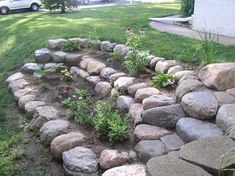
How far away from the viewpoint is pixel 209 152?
119 inches

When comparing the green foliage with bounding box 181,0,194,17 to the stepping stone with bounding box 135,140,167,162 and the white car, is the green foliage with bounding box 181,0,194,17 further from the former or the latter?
the white car

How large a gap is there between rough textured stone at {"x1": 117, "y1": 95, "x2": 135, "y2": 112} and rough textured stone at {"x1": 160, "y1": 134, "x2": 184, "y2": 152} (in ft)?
2.82

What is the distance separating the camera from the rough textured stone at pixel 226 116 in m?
3.36

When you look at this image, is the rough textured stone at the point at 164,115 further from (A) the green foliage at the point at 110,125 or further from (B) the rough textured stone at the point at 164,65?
(B) the rough textured stone at the point at 164,65

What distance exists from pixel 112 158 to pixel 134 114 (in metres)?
0.80

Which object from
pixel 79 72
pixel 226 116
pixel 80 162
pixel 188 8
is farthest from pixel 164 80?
pixel 188 8

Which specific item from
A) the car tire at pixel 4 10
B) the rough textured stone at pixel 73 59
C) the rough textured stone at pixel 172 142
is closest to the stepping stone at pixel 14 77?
the rough textured stone at pixel 73 59

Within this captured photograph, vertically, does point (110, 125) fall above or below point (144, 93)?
below

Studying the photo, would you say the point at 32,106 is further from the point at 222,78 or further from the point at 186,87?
the point at 222,78

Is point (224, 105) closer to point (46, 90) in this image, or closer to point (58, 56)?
point (46, 90)

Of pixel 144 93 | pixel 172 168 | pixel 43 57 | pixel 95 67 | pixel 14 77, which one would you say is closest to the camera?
pixel 172 168

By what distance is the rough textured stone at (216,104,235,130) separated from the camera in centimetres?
336

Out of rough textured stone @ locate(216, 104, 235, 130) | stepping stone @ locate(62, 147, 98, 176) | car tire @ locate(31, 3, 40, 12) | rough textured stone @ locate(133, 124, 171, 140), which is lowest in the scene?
car tire @ locate(31, 3, 40, 12)

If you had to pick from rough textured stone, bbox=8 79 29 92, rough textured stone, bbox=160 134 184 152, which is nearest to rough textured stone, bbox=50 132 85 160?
rough textured stone, bbox=160 134 184 152
